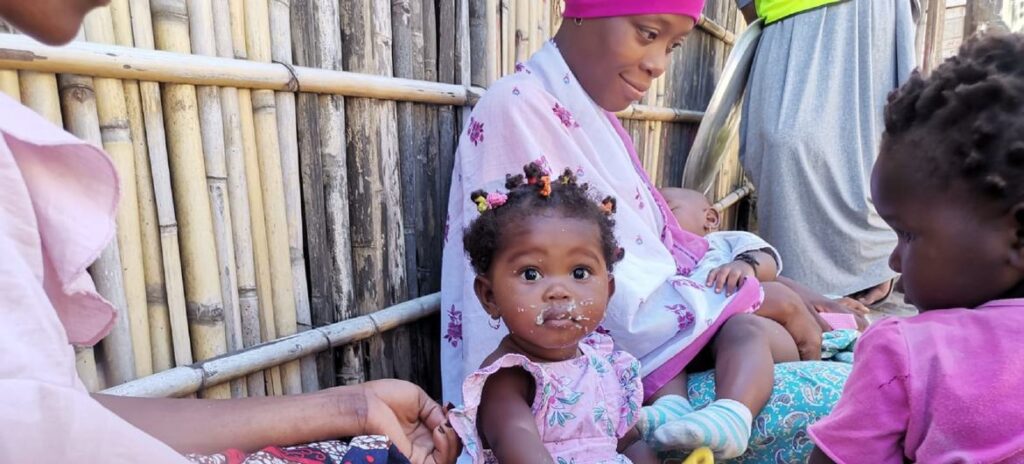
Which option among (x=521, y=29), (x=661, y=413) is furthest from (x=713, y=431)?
(x=521, y=29)

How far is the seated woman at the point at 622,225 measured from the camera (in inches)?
65.8

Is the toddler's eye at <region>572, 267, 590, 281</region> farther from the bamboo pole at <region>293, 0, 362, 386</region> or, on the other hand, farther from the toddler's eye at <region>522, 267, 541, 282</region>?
the bamboo pole at <region>293, 0, 362, 386</region>

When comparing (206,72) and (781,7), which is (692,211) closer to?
(206,72)

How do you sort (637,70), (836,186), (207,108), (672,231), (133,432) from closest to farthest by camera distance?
(133,432)
(207,108)
(637,70)
(672,231)
(836,186)

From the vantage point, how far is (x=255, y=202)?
65.1 inches

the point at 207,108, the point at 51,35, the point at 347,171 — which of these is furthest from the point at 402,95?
the point at 51,35

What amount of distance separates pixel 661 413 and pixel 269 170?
1095 millimetres

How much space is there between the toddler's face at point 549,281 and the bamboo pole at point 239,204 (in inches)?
22.8

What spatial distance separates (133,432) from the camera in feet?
2.02

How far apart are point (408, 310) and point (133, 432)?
4.61ft

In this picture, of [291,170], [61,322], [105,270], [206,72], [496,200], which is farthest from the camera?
[291,170]

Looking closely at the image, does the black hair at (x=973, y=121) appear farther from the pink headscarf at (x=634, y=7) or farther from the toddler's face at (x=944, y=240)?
the pink headscarf at (x=634, y=7)

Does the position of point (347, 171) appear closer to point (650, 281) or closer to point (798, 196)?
point (650, 281)

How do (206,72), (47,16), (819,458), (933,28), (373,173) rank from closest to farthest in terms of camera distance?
(47,16) < (819,458) < (206,72) < (373,173) < (933,28)
